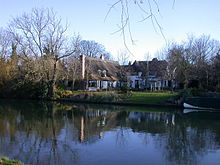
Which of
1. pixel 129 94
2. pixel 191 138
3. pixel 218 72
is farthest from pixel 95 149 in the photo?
pixel 218 72

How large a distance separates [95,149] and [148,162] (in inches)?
91.0

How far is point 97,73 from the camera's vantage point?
164 ft

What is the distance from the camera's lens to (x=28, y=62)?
117ft

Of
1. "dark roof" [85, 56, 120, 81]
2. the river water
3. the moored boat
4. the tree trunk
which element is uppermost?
"dark roof" [85, 56, 120, 81]

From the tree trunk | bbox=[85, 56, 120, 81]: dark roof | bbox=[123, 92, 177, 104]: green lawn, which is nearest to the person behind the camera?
bbox=[123, 92, 177, 104]: green lawn

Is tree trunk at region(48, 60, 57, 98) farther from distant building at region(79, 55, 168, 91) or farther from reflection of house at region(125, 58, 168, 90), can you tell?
reflection of house at region(125, 58, 168, 90)

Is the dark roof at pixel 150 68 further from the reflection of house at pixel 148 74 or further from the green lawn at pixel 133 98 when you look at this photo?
the green lawn at pixel 133 98

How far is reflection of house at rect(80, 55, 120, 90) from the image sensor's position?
156ft

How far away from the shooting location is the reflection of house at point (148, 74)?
49.9 metres

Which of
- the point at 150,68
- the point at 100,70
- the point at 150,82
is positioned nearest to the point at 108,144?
the point at 100,70

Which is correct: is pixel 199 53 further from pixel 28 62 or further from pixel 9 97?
pixel 9 97

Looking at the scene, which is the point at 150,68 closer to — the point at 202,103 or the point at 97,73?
the point at 97,73

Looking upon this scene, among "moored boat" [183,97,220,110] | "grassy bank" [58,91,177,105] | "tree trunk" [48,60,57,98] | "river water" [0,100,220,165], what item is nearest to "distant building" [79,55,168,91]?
"tree trunk" [48,60,57,98]

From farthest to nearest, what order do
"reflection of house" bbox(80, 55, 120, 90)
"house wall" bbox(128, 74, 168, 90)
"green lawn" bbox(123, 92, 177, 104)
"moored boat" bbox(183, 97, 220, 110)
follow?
1. "house wall" bbox(128, 74, 168, 90)
2. "reflection of house" bbox(80, 55, 120, 90)
3. "green lawn" bbox(123, 92, 177, 104)
4. "moored boat" bbox(183, 97, 220, 110)
